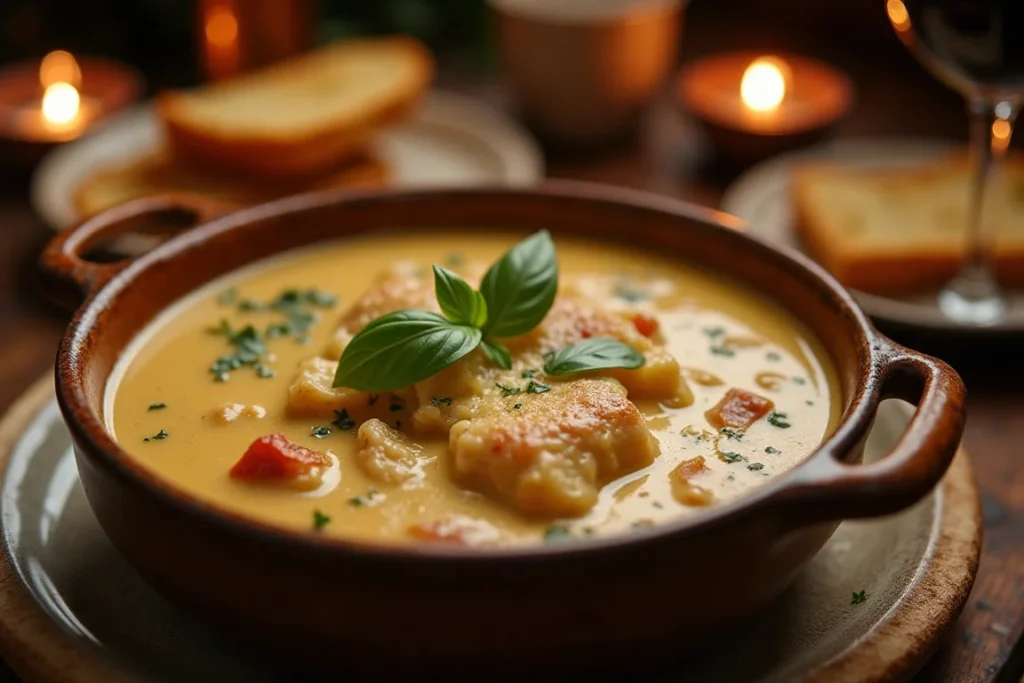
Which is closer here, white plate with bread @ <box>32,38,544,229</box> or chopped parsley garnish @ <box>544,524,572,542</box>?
chopped parsley garnish @ <box>544,524,572,542</box>

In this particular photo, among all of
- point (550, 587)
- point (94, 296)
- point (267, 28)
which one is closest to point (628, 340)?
point (550, 587)

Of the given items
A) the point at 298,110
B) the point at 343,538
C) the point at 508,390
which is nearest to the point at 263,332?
the point at 508,390

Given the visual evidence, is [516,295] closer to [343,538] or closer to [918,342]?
[343,538]

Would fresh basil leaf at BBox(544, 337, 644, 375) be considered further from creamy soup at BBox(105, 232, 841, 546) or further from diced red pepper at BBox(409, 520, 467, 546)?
diced red pepper at BBox(409, 520, 467, 546)

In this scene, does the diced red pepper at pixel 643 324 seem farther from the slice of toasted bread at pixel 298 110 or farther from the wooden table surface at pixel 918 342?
the slice of toasted bread at pixel 298 110

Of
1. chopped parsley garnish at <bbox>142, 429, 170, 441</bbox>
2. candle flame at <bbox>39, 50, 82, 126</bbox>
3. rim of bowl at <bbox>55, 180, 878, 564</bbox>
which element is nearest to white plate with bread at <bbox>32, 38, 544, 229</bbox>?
candle flame at <bbox>39, 50, 82, 126</bbox>
